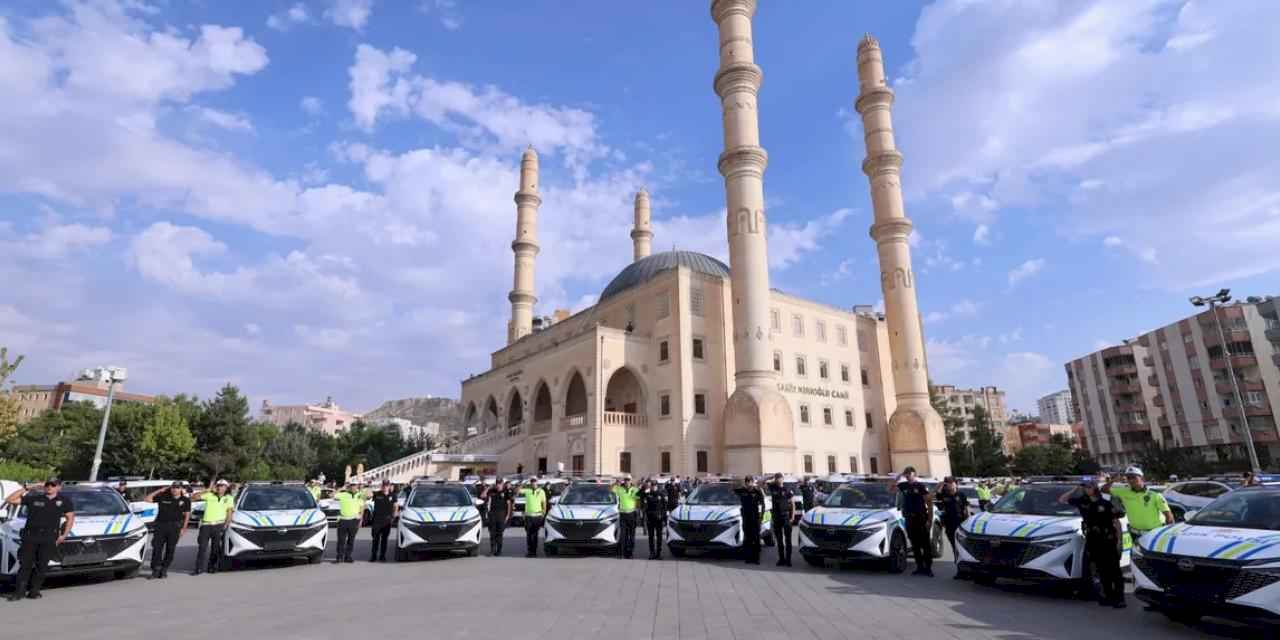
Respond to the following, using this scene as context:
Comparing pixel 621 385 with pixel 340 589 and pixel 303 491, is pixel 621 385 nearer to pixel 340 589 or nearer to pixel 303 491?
pixel 303 491

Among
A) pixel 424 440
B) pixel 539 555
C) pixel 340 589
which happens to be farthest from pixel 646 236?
pixel 340 589

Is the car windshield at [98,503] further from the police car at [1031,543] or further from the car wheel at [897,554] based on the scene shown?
the police car at [1031,543]

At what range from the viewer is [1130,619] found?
671cm

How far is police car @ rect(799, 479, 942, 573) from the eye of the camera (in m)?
9.70

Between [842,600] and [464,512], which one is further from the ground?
[464,512]

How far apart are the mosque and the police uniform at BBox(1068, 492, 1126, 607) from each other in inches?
876

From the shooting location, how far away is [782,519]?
36.8 ft

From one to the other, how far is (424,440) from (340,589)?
60963 millimetres

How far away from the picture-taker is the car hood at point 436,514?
1186 centimetres

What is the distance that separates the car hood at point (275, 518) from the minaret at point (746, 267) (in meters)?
21.5

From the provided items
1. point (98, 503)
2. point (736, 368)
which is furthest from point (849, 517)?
point (736, 368)

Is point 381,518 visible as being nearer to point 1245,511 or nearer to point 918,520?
point 918,520

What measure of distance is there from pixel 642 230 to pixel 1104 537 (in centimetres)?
4577

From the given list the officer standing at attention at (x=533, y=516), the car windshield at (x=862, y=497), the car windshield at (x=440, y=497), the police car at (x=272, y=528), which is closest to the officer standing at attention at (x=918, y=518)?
the car windshield at (x=862, y=497)
